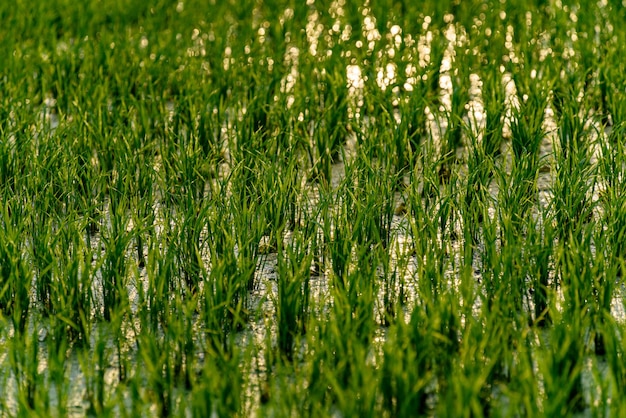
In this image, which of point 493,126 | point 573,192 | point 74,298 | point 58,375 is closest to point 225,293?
point 74,298

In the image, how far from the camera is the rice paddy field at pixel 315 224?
2.03 metres

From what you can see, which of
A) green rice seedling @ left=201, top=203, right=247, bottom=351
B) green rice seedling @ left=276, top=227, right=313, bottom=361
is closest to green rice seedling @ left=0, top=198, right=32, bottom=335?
green rice seedling @ left=201, top=203, right=247, bottom=351

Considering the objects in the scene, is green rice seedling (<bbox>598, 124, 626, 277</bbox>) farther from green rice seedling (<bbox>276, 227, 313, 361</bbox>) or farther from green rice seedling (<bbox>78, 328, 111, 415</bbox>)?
green rice seedling (<bbox>78, 328, 111, 415</bbox>)

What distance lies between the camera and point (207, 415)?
6.18 ft

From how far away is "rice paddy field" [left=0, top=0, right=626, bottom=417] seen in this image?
2.03 m

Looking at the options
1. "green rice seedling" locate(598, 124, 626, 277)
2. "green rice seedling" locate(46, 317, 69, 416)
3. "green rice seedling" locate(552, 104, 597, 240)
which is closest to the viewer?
"green rice seedling" locate(46, 317, 69, 416)

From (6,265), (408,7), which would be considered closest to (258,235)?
(6,265)

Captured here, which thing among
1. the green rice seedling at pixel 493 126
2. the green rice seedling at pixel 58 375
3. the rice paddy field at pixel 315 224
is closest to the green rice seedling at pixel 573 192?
the rice paddy field at pixel 315 224

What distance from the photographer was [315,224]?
2652mm

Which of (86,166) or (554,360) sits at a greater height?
(86,166)

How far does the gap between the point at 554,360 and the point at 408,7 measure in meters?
3.36

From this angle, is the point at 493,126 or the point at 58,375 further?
the point at 493,126

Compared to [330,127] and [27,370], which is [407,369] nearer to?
[27,370]

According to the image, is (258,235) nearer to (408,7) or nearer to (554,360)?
(554,360)
